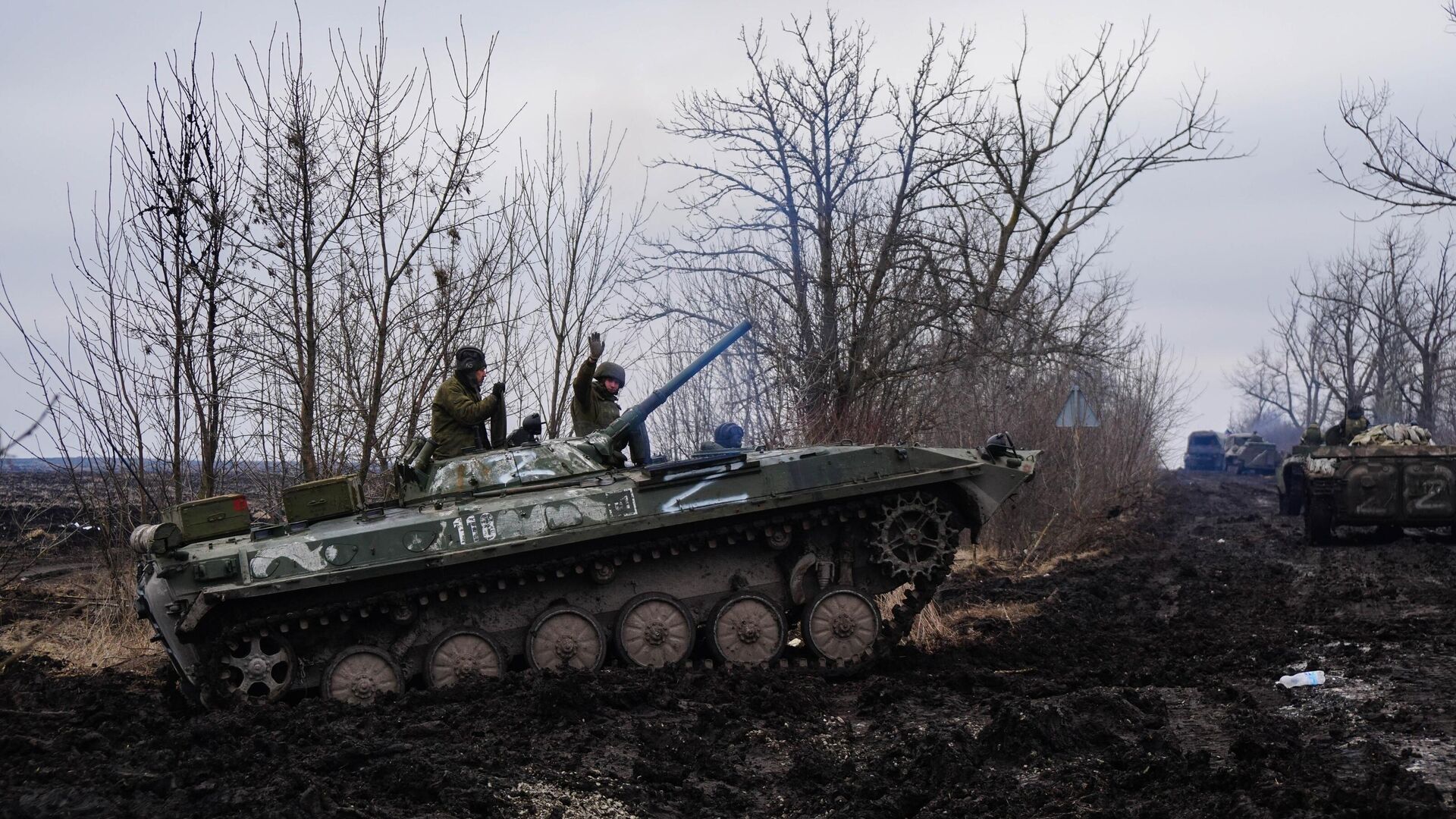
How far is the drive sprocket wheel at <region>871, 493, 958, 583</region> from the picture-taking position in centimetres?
1129

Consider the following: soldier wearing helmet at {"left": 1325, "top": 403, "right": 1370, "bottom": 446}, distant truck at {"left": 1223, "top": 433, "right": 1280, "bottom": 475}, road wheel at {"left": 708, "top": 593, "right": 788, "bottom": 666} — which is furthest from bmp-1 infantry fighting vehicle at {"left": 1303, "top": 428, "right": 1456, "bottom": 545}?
distant truck at {"left": 1223, "top": 433, "right": 1280, "bottom": 475}

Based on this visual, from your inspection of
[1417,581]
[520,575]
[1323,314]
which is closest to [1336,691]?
[520,575]

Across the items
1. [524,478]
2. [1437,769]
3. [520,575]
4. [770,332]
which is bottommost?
[1437,769]

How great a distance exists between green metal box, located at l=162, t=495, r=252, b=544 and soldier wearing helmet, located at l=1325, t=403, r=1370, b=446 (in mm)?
20491

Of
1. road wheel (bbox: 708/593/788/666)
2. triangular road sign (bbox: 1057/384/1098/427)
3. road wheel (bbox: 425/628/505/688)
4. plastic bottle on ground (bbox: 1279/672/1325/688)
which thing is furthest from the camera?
triangular road sign (bbox: 1057/384/1098/427)

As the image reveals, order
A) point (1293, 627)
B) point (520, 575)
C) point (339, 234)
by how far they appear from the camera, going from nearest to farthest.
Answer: point (520, 575) → point (1293, 627) → point (339, 234)

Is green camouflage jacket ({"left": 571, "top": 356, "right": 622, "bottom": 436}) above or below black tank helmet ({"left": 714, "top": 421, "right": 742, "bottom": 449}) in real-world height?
above

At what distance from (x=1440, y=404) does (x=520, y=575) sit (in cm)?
5793

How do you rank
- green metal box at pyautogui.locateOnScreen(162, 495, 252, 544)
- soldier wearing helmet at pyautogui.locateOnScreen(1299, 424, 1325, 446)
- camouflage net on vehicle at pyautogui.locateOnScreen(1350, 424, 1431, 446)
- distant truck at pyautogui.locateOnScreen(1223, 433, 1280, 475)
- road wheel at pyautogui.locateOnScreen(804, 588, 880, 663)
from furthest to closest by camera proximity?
distant truck at pyautogui.locateOnScreen(1223, 433, 1280, 475) → soldier wearing helmet at pyautogui.locateOnScreen(1299, 424, 1325, 446) → camouflage net on vehicle at pyautogui.locateOnScreen(1350, 424, 1431, 446) → road wheel at pyautogui.locateOnScreen(804, 588, 880, 663) → green metal box at pyautogui.locateOnScreen(162, 495, 252, 544)

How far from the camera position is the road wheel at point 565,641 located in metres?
10.8

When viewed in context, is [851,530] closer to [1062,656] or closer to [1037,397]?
[1062,656]

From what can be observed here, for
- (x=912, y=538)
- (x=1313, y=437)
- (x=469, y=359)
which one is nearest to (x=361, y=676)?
(x=469, y=359)

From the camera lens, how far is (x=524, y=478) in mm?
11133

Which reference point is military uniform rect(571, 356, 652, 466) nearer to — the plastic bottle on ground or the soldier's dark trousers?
the soldier's dark trousers
